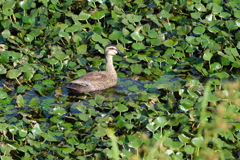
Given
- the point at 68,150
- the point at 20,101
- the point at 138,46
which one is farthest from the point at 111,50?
the point at 68,150

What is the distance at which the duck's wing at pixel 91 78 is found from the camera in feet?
31.5

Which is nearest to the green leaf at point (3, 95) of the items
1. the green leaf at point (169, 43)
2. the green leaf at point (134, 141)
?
the green leaf at point (134, 141)

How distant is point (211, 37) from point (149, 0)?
5.93ft

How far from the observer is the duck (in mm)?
9625

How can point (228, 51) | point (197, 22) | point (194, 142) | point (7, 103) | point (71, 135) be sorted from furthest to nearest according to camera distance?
point (197, 22) < point (228, 51) < point (7, 103) < point (71, 135) < point (194, 142)

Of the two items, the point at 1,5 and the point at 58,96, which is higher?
the point at 1,5

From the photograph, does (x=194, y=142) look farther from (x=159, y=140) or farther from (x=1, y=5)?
(x=1, y=5)

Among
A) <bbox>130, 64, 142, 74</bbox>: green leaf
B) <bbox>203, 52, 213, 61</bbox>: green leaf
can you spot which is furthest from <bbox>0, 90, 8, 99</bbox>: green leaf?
<bbox>203, 52, 213, 61</bbox>: green leaf

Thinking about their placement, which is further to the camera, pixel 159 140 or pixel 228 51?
pixel 228 51

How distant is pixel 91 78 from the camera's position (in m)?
9.74

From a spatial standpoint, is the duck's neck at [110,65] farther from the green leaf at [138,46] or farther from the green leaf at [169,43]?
the green leaf at [169,43]

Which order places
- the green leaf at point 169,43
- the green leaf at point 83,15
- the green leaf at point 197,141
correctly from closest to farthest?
1. the green leaf at point 197,141
2. the green leaf at point 169,43
3. the green leaf at point 83,15

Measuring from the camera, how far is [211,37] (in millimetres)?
10680

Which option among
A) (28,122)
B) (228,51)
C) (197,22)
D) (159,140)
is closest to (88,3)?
(197,22)
